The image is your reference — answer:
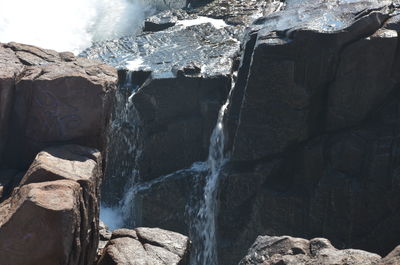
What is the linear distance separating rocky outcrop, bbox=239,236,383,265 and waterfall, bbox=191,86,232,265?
189 inches

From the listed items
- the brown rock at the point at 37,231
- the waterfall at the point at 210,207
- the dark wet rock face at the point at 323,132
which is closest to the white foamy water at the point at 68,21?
the waterfall at the point at 210,207

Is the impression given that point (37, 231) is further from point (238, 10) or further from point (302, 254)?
point (238, 10)

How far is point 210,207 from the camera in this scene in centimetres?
1495

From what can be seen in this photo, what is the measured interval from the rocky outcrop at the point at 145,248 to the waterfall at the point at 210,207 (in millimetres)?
4856

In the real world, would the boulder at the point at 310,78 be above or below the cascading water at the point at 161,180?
above

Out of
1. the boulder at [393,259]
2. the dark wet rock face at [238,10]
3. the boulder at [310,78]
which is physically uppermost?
the dark wet rock face at [238,10]

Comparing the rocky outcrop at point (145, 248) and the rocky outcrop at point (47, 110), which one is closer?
the rocky outcrop at point (47, 110)

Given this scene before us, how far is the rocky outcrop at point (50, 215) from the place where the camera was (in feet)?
21.6

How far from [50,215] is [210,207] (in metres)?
8.56

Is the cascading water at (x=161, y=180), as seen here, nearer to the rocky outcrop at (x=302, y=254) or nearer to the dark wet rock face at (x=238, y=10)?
the rocky outcrop at (x=302, y=254)

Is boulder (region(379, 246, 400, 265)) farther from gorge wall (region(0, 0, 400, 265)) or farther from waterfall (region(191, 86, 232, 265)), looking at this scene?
waterfall (region(191, 86, 232, 265))

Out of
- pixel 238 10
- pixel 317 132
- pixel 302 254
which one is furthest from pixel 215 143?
pixel 238 10

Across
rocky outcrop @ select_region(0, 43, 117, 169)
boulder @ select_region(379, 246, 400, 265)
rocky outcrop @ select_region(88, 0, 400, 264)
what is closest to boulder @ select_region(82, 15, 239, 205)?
rocky outcrop @ select_region(88, 0, 400, 264)

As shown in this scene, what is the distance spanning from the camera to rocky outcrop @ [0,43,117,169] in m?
8.46
